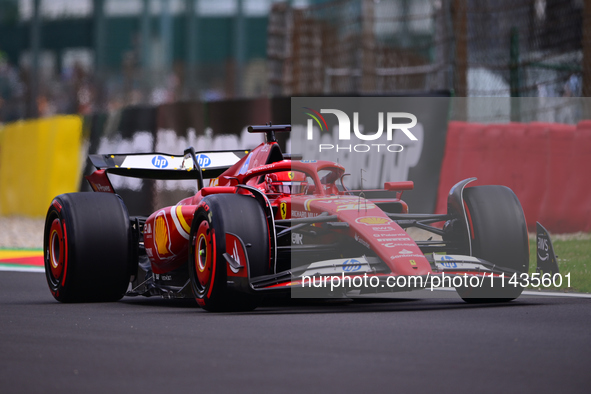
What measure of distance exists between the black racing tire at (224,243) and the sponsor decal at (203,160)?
7.90 ft

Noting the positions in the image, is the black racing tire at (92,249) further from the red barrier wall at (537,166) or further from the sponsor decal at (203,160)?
the red barrier wall at (537,166)

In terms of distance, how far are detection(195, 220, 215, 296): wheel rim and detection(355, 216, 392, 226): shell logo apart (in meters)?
1.10

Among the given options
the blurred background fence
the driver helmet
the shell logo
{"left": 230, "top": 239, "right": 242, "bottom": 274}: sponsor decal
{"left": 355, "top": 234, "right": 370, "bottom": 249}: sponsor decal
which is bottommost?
{"left": 230, "top": 239, "right": 242, "bottom": 274}: sponsor decal

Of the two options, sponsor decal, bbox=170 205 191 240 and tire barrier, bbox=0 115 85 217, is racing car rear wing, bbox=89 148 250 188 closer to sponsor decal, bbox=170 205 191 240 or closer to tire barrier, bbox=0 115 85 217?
sponsor decal, bbox=170 205 191 240

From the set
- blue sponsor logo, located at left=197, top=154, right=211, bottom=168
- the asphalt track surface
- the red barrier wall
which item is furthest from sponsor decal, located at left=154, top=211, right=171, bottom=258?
the red barrier wall

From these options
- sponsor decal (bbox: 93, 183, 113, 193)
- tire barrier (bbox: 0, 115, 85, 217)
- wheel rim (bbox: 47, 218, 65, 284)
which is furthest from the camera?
tire barrier (bbox: 0, 115, 85, 217)

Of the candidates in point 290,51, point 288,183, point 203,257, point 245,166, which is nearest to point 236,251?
point 203,257

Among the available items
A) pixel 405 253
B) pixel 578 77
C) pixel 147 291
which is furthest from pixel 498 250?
pixel 578 77

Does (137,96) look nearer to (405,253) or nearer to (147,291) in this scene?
(147,291)

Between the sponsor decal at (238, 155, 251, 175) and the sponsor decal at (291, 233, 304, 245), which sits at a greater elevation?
the sponsor decal at (238, 155, 251, 175)

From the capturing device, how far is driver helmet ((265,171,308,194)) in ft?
27.0

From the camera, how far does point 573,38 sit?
11797 millimetres

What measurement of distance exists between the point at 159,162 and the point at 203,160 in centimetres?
46

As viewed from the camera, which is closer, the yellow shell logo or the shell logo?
the shell logo
